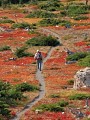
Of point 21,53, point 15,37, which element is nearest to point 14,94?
point 21,53

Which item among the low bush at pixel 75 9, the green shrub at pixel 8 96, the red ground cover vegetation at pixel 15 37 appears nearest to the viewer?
the green shrub at pixel 8 96

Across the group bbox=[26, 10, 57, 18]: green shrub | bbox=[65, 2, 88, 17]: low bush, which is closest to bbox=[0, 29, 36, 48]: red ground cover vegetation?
bbox=[26, 10, 57, 18]: green shrub

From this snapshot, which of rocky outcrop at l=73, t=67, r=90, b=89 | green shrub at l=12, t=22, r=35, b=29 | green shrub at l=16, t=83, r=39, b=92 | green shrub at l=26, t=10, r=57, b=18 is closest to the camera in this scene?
green shrub at l=16, t=83, r=39, b=92

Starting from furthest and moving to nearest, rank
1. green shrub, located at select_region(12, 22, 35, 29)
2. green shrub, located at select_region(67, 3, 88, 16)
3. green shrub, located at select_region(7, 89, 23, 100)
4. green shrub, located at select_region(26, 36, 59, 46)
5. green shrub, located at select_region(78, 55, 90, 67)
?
green shrub, located at select_region(67, 3, 88, 16) < green shrub, located at select_region(12, 22, 35, 29) < green shrub, located at select_region(26, 36, 59, 46) < green shrub, located at select_region(78, 55, 90, 67) < green shrub, located at select_region(7, 89, 23, 100)

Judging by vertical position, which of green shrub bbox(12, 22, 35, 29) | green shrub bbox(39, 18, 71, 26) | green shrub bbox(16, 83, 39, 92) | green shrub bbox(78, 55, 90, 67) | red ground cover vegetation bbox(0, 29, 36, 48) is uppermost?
green shrub bbox(16, 83, 39, 92)

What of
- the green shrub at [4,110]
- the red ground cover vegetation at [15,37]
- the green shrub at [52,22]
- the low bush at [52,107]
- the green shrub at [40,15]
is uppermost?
the green shrub at [4,110]

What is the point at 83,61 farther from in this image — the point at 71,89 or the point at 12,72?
the point at 71,89

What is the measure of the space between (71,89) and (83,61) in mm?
13764

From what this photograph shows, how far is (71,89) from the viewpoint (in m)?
44.2

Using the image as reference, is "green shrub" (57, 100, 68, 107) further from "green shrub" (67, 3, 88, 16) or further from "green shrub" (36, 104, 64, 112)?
"green shrub" (67, 3, 88, 16)

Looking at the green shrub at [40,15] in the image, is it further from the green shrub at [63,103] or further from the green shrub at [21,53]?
the green shrub at [63,103]

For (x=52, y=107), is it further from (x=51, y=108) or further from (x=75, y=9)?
(x=75, y=9)

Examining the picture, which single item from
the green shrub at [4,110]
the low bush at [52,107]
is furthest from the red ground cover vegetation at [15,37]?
the green shrub at [4,110]

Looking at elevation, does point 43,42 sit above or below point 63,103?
below
